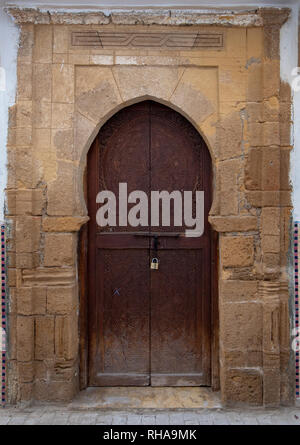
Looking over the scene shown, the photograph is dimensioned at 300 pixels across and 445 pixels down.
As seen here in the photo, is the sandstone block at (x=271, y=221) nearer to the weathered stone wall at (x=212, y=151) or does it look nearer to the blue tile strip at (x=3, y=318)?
the weathered stone wall at (x=212, y=151)

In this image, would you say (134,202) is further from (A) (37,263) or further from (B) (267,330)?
(B) (267,330)

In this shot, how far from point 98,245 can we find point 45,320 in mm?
898

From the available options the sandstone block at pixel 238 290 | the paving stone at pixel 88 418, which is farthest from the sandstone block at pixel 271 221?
the paving stone at pixel 88 418

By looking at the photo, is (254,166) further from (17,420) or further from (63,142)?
(17,420)

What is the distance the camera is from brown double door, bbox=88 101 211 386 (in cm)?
402

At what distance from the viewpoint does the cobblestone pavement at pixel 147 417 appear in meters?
3.43

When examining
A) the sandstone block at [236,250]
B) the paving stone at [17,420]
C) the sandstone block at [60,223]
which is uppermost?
the sandstone block at [60,223]

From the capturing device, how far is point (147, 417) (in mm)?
3504

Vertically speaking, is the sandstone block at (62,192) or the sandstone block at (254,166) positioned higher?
the sandstone block at (254,166)

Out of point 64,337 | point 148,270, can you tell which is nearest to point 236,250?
point 148,270

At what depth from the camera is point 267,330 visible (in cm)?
368

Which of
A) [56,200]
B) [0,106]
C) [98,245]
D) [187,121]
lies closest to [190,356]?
[98,245]

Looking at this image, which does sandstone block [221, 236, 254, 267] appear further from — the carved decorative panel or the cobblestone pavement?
the carved decorative panel

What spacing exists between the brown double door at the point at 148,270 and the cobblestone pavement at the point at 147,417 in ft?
1.51
